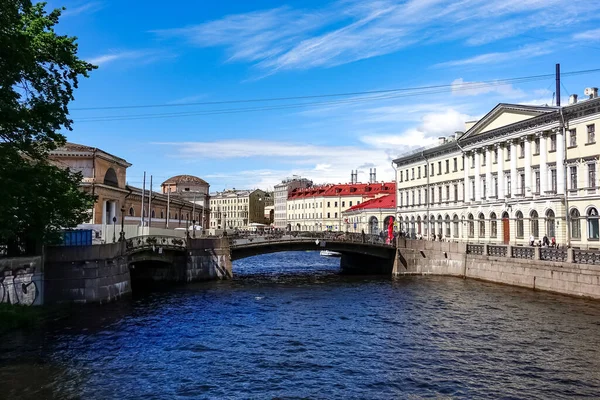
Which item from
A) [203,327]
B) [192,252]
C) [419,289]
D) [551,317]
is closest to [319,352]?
[203,327]

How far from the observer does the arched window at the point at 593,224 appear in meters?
43.1

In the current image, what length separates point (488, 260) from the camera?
150ft

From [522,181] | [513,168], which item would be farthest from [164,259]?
[513,168]

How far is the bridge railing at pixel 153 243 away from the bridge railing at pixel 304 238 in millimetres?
6006

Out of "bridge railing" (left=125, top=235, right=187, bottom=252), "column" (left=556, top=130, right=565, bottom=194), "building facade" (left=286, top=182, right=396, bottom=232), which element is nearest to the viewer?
"bridge railing" (left=125, top=235, right=187, bottom=252)

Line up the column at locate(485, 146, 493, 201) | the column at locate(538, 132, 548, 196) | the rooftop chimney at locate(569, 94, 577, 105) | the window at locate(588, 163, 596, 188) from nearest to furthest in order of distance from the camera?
1. the window at locate(588, 163, 596, 188)
2. the rooftop chimney at locate(569, 94, 577, 105)
3. the column at locate(538, 132, 548, 196)
4. the column at locate(485, 146, 493, 201)

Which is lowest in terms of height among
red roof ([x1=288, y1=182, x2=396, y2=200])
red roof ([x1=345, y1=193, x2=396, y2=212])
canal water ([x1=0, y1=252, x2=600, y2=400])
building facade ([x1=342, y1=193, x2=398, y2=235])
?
canal water ([x1=0, y1=252, x2=600, y2=400])

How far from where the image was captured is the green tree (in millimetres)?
20984

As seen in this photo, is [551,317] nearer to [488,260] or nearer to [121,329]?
[488,260]

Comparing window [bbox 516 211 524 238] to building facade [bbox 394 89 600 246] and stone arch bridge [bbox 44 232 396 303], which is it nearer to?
building facade [bbox 394 89 600 246]

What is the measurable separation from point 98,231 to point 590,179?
41.5 metres

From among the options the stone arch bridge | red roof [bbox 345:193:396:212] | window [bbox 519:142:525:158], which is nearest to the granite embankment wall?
the stone arch bridge

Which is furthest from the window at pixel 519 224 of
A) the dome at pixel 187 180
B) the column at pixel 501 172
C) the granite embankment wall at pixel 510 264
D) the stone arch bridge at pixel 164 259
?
the dome at pixel 187 180

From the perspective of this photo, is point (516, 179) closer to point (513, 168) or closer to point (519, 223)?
point (513, 168)
